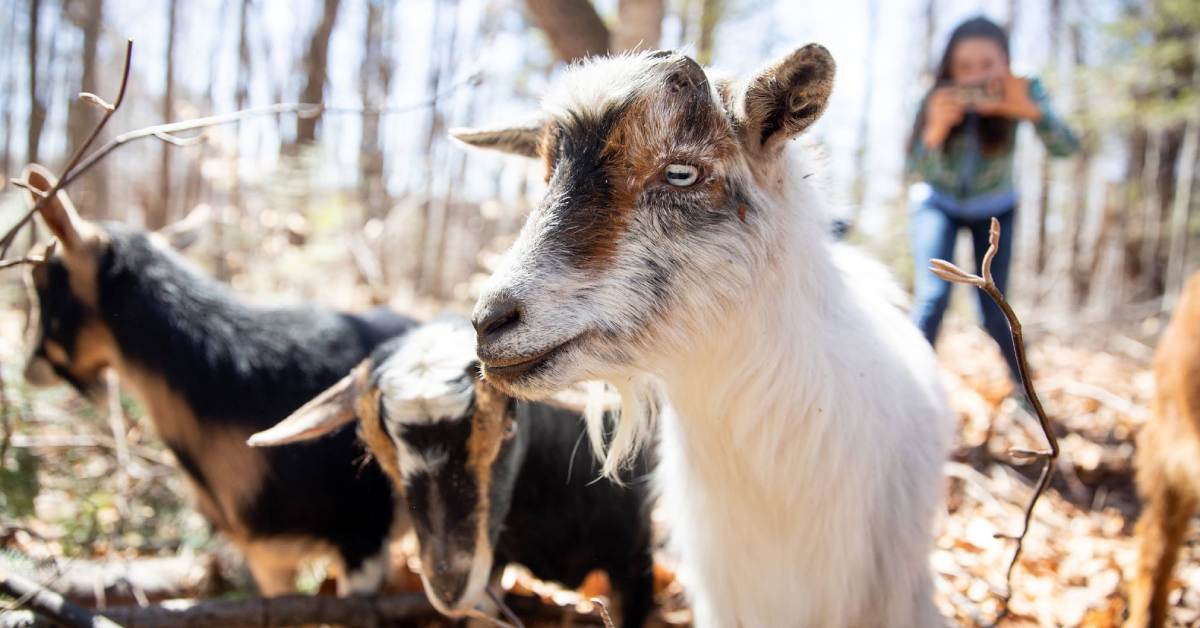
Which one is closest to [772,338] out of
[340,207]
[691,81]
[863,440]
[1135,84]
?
[863,440]

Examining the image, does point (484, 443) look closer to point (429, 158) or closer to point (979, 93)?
point (979, 93)

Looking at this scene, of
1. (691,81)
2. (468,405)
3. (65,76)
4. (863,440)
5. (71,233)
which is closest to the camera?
(691,81)

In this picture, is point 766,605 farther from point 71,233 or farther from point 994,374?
point 994,374

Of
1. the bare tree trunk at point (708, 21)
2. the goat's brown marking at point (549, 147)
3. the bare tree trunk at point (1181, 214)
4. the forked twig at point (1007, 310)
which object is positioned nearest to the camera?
the forked twig at point (1007, 310)

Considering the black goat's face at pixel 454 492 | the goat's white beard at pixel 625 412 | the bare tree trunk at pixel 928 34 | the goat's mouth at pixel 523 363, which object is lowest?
the black goat's face at pixel 454 492

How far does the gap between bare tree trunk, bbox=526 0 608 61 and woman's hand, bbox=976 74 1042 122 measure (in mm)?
2595

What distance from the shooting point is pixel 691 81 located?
1.94 m

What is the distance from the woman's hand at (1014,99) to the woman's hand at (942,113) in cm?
11

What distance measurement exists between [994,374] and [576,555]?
14.2ft

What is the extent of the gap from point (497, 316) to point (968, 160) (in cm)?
309

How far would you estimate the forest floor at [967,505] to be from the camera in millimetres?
3242

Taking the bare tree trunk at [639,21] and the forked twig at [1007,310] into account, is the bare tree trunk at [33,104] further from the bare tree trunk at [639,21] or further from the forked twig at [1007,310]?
the forked twig at [1007,310]

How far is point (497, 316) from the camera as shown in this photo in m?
1.71

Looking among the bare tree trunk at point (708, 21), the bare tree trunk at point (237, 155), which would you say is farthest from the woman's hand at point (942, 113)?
the bare tree trunk at point (237, 155)
